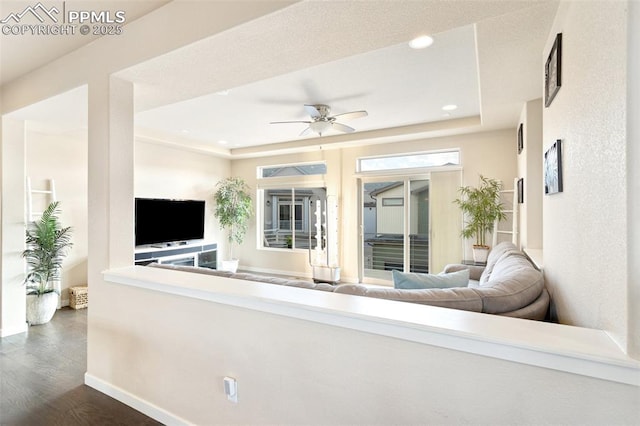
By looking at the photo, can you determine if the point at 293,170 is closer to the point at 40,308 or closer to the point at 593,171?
the point at 40,308

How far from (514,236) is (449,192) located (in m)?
1.28

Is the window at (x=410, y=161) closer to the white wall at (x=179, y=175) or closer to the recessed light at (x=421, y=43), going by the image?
the recessed light at (x=421, y=43)

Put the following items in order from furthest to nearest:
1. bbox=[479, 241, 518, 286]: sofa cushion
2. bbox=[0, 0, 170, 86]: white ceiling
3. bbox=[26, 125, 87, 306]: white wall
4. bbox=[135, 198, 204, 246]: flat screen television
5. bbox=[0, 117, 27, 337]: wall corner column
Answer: bbox=[135, 198, 204, 246]: flat screen television < bbox=[26, 125, 87, 306]: white wall < bbox=[0, 117, 27, 337]: wall corner column < bbox=[479, 241, 518, 286]: sofa cushion < bbox=[0, 0, 170, 86]: white ceiling

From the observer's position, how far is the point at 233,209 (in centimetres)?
652

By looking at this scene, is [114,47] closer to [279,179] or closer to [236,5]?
[236,5]

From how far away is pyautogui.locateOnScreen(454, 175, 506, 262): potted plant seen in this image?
4.54 m

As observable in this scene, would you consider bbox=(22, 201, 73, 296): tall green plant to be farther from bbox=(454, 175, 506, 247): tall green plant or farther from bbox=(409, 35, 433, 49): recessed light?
bbox=(454, 175, 506, 247): tall green plant

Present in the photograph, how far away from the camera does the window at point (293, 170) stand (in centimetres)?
650

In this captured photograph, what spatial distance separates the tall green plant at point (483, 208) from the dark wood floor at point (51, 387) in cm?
442

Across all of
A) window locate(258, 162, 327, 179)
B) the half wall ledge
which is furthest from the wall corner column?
window locate(258, 162, 327, 179)

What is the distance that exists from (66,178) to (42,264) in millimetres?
1367

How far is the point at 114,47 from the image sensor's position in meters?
2.28

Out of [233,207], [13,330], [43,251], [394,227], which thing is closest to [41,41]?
[43,251]

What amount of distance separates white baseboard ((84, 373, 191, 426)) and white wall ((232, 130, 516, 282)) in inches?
171
